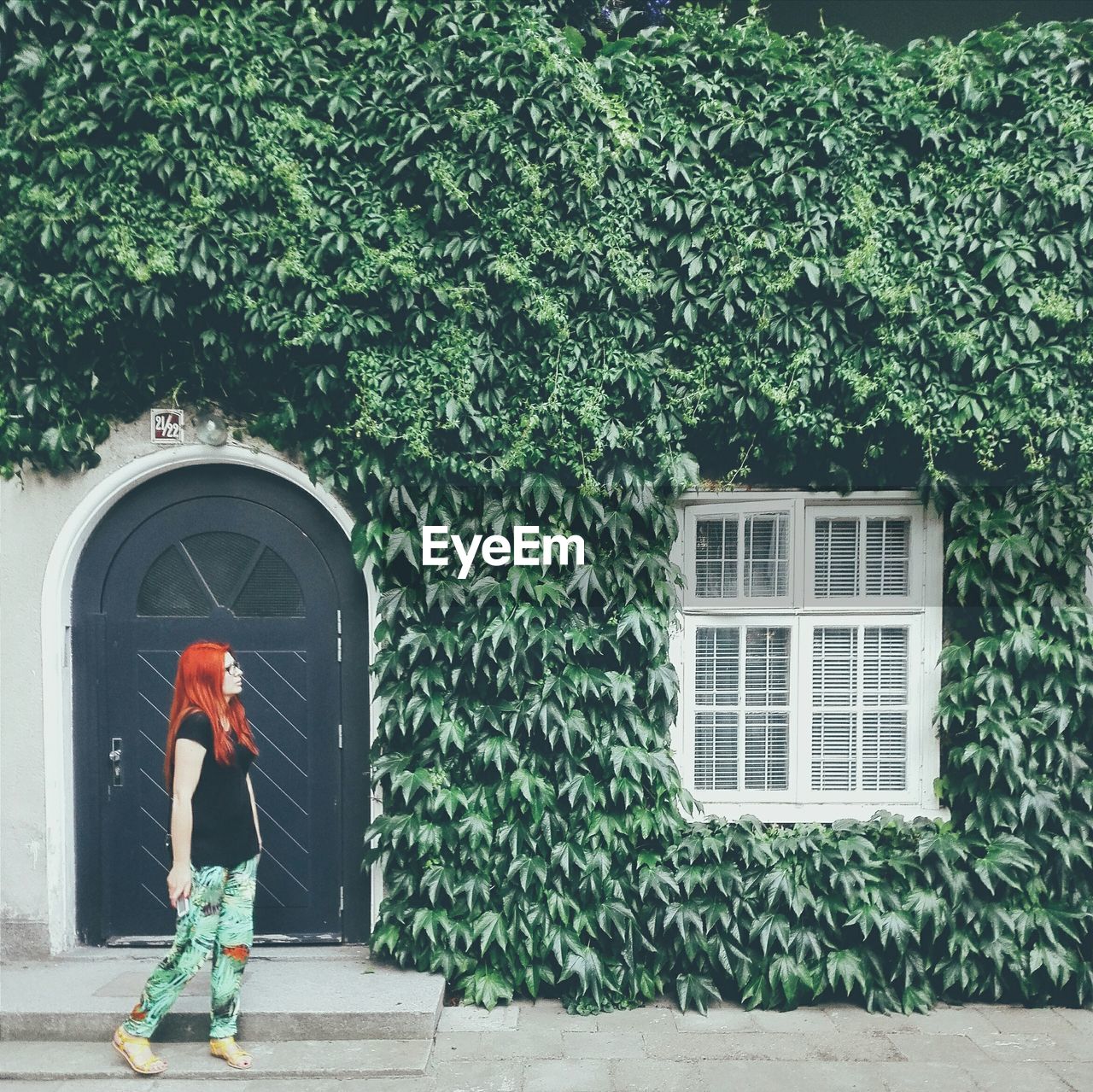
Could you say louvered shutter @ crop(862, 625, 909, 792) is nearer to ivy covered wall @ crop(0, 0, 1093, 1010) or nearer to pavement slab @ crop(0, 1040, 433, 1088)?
ivy covered wall @ crop(0, 0, 1093, 1010)

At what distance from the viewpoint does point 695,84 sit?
521cm

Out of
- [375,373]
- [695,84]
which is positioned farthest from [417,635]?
[695,84]

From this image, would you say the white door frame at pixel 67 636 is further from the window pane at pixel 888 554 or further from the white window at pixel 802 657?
the window pane at pixel 888 554

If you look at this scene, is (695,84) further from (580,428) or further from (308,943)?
(308,943)

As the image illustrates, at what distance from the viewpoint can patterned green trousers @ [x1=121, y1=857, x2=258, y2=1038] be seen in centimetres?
440

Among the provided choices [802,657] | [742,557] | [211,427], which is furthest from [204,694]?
[802,657]

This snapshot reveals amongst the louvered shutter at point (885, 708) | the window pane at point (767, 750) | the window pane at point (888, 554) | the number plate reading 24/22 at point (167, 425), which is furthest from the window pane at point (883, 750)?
the number plate reading 24/22 at point (167, 425)

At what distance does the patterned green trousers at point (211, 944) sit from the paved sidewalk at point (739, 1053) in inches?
12.3

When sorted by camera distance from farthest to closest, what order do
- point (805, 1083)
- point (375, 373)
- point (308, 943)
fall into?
point (308, 943)
point (375, 373)
point (805, 1083)

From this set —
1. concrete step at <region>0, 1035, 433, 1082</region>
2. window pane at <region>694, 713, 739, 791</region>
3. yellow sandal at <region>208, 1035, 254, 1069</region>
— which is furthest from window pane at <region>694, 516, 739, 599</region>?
yellow sandal at <region>208, 1035, 254, 1069</region>

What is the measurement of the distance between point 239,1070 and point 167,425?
3.22 meters

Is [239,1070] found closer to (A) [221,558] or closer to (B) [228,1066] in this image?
(B) [228,1066]

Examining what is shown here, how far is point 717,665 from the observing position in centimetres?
562

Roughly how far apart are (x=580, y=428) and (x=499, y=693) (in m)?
1.45
